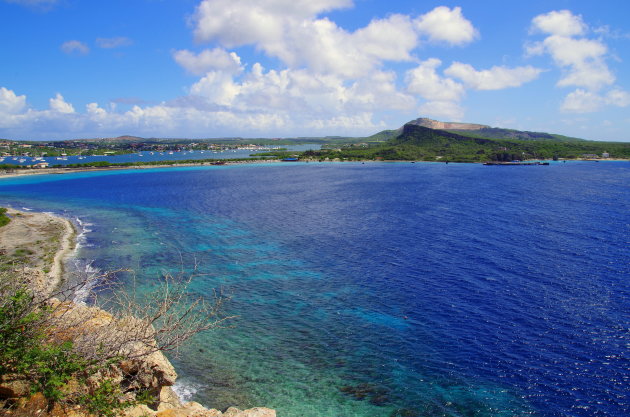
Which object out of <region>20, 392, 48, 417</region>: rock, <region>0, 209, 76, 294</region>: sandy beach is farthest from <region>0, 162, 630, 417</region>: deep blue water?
<region>20, 392, 48, 417</region>: rock

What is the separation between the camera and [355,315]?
2886 centimetres

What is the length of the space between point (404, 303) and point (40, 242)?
152 feet

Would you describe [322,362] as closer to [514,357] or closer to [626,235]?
[514,357]

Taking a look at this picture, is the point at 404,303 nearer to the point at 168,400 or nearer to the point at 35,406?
the point at 168,400

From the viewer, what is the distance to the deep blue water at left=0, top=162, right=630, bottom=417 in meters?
20.2

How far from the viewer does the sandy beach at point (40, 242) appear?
38.7 metres

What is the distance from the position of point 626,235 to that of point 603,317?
27.2 metres

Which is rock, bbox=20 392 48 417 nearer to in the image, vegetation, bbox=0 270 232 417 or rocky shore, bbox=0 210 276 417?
rocky shore, bbox=0 210 276 417

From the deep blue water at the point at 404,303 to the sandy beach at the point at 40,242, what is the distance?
2.99 meters

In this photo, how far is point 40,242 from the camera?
4850 centimetres

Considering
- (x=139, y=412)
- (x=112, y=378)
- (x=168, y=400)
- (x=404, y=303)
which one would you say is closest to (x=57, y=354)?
(x=112, y=378)

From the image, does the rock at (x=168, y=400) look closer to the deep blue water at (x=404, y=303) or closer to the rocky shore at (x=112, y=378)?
the rocky shore at (x=112, y=378)

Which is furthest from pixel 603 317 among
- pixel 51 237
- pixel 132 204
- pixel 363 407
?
pixel 132 204

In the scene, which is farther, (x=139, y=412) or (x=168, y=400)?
(x=168, y=400)
